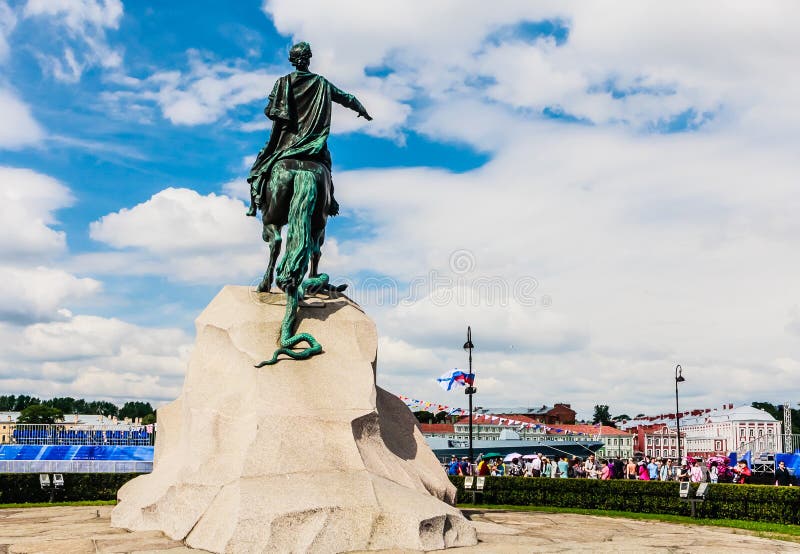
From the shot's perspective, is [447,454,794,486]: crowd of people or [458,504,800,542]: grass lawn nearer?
[458,504,800,542]: grass lawn

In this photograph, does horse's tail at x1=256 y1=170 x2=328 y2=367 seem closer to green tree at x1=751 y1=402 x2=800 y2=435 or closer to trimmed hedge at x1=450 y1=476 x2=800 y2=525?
trimmed hedge at x1=450 y1=476 x2=800 y2=525

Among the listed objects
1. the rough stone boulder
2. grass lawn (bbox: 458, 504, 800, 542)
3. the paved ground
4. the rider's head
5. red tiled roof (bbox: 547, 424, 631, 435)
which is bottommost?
red tiled roof (bbox: 547, 424, 631, 435)

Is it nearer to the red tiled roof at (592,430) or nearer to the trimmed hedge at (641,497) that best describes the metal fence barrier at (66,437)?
the trimmed hedge at (641,497)

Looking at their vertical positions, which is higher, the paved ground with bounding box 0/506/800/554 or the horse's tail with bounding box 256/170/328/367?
the horse's tail with bounding box 256/170/328/367

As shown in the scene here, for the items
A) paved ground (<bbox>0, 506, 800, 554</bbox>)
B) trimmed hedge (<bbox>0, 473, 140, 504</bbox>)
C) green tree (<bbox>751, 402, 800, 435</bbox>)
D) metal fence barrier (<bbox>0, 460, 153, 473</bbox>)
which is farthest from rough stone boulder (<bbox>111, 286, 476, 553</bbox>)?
green tree (<bbox>751, 402, 800, 435</bbox>)

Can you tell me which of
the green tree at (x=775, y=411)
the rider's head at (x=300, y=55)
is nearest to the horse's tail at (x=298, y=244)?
the rider's head at (x=300, y=55)

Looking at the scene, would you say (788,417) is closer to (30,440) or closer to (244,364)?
(244,364)

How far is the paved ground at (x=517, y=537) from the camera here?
897cm

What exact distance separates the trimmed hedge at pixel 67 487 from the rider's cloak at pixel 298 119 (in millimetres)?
10026

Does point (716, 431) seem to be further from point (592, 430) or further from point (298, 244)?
point (298, 244)

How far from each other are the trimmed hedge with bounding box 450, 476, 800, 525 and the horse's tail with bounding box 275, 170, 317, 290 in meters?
9.02

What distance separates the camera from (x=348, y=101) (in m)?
13.8

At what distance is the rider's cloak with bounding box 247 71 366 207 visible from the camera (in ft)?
43.2

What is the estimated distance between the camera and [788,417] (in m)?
31.7
